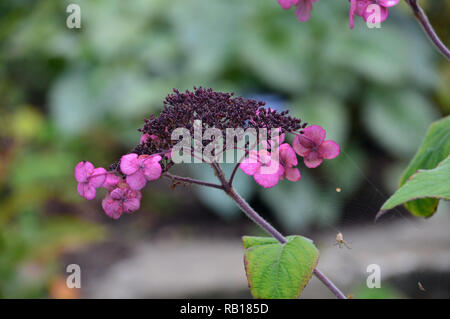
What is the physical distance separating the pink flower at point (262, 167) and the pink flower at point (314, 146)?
31 mm

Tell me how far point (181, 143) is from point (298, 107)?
7.13 ft

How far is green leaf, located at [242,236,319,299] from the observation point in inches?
17.5

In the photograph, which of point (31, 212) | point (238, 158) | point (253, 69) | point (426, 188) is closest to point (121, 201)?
point (238, 158)

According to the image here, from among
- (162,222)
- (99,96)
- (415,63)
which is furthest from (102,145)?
(415,63)

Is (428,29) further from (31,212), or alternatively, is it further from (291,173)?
(31,212)

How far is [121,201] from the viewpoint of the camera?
0.47 meters

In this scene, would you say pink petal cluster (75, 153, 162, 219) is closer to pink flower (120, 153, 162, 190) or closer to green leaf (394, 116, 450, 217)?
pink flower (120, 153, 162, 190)

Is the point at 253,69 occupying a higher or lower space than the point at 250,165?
higher

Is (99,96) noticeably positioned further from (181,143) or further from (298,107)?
(181,143)

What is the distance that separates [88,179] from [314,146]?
0.21m

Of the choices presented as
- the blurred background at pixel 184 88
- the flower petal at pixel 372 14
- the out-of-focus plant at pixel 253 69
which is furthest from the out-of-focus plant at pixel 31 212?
the flower petal at pixel 372 14

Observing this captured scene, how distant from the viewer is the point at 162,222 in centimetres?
270

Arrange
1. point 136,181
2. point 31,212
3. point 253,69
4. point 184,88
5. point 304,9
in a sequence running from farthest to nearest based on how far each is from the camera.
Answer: point 253,69, point 184,88, point 31,212, point 304,9, point 136,181
